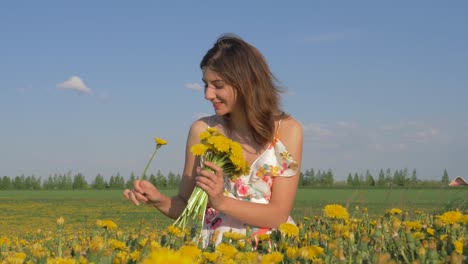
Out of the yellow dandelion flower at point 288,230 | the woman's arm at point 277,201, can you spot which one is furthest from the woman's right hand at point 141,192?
the yellow dandelion flower at point 288,230

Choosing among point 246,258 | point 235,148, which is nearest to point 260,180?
point 235,148

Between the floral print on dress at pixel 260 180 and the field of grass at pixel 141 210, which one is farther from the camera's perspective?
the field of grass at pixel 141 210

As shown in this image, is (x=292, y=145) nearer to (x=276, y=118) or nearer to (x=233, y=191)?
(x=276, y=118)

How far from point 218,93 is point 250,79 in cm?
30

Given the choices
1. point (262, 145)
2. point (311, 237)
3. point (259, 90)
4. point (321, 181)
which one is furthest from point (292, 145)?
point (321, 181)

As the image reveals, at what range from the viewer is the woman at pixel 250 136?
12.3ft

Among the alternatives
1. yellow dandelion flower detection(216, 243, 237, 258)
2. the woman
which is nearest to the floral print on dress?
the woman

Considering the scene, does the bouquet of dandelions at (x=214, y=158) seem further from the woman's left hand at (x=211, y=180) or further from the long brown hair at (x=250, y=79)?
the long brown hair at (x=250, y=79)

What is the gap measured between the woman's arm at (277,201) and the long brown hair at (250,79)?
13cm

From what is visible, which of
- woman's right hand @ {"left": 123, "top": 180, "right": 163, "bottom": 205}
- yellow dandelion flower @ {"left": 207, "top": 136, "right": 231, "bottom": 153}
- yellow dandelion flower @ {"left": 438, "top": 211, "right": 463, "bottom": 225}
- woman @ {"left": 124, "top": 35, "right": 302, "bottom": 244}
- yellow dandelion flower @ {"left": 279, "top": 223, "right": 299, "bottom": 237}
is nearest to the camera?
yellow dandelion flower @ {"left": 279, "top": 223, "right": 299, "bottom": 237}

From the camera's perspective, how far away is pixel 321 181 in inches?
1574

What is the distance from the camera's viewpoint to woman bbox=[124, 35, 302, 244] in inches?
147

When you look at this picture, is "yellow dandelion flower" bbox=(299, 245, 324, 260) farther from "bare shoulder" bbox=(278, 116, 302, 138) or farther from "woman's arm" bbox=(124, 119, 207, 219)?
"bare shoulder" bbox=(278, 116, 302, 138)

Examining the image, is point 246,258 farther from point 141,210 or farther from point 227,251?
point 141,210
